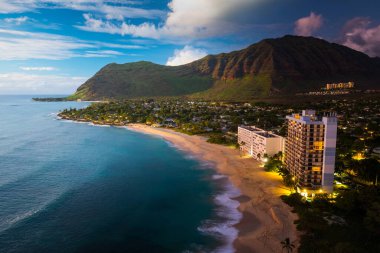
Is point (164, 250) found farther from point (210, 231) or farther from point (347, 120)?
point (347, 120)

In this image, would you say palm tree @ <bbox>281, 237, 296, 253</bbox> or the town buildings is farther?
the town buildings

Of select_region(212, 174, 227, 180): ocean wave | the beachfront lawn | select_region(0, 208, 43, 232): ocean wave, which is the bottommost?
select_region(0, 208, 43, 232): ocean wave

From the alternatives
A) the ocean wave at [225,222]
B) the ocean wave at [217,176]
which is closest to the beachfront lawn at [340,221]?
the ocean wave at [225,222]

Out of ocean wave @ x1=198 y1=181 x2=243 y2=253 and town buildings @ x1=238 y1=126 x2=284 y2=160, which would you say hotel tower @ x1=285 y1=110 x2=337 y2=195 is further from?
town buildings @ x1=238 y1=126 x2=284 y2=160

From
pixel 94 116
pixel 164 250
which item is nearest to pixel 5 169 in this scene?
pixel 164 250

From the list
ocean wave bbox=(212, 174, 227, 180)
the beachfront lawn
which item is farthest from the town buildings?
the beachfront lawn

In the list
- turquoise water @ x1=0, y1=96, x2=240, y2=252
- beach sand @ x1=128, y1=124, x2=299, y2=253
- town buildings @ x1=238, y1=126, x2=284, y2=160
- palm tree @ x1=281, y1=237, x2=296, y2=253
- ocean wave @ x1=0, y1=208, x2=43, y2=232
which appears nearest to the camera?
palm tree @ x1=281, y1=237, x2=296, y2=253

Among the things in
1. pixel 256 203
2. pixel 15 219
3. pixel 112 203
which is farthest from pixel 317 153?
pixel 15 219
